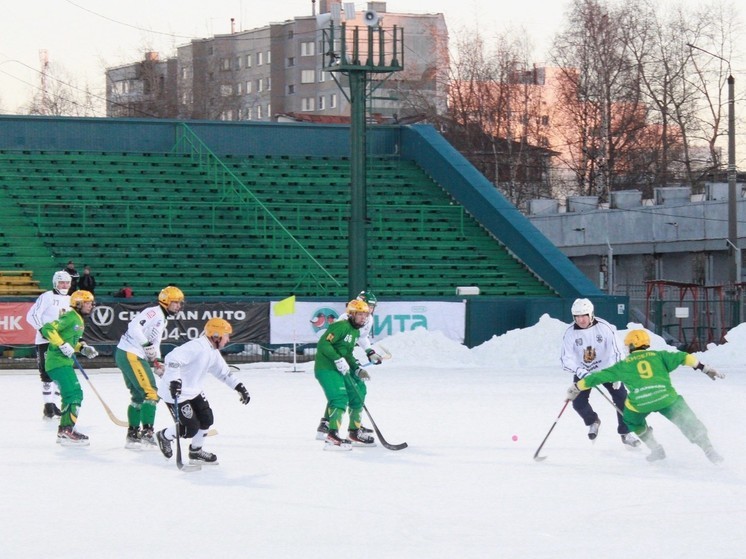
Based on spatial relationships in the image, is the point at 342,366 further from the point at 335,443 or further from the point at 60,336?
the point at 60,336

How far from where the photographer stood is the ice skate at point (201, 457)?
1290 cm


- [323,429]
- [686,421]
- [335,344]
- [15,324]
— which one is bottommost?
[323,429]

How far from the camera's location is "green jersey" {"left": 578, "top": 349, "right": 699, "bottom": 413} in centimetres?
1284

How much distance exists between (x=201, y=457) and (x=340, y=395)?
207 cm

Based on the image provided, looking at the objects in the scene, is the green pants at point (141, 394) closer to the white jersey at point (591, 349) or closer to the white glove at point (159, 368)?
the white glove at point (159, 368)

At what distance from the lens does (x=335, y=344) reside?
48.1 feet

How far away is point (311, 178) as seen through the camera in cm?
4169

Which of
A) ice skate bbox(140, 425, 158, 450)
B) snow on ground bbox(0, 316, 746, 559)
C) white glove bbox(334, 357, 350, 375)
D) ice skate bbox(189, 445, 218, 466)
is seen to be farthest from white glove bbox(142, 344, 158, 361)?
white glove bbox(334, 357, 350, 375)

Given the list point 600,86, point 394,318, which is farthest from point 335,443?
point 600,86

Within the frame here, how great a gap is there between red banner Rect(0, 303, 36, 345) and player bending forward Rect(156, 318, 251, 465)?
18.1m

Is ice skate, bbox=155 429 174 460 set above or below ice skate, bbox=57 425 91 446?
above

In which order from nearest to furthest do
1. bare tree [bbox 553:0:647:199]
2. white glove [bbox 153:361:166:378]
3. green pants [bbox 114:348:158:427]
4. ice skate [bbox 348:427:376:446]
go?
white glove [bbox 153:361:166:378], green pants [bbox 114:348:158:427], ice skate [bbox 348:427:376:446], bare tree [bbox 553:0:647:199]

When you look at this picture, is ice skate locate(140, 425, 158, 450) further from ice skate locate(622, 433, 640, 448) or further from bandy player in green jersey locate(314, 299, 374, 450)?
ice skate locate(622, 433, 640, 448)

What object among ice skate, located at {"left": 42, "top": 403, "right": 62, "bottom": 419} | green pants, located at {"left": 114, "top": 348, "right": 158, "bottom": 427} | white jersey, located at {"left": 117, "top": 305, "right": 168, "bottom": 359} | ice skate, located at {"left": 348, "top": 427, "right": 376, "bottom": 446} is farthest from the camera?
ice skate, located at {"left": 42, "top": 403, "right": 62, "bottom": 419}
